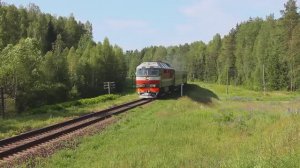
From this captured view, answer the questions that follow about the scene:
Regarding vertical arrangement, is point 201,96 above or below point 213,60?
below

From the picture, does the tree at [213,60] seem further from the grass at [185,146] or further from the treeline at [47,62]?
the grass at [185,146]

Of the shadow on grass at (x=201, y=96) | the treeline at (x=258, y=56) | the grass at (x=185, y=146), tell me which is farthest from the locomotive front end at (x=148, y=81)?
the treeline at (x=258, y=56)

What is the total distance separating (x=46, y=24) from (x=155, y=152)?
3712 inches

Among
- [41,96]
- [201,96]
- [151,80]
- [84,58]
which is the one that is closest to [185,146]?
[151,80]

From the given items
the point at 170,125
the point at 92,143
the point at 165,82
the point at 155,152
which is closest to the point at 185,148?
the point at 155,152

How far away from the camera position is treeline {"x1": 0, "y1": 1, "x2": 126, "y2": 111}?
4799 cm

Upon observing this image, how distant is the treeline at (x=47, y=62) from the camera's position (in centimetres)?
4799

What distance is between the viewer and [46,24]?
10169cm

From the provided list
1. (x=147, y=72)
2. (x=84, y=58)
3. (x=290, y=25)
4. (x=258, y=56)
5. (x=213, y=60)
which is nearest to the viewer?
(x=147, y=72)

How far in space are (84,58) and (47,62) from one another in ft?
51.7

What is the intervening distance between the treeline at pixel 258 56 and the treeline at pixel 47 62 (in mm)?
16541

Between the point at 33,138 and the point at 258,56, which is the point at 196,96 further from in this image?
the point at 258,56

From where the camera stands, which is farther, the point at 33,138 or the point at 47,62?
the point at 47,62

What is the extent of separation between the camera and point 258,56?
3971 inches
